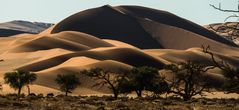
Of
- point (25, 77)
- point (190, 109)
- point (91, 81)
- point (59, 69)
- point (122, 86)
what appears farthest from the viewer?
point (59, 69)

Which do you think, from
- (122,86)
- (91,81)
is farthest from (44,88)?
(122,86)

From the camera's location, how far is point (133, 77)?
9156 centimetres

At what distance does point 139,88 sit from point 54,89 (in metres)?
52.0

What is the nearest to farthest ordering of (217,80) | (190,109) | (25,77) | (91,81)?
(190,109) → (25,77) → (91,81) → (217,80)

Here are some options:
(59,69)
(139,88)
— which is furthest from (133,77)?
(59,69)

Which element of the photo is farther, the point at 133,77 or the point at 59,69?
the point at 59,69

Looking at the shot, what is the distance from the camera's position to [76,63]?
185625 millimetres

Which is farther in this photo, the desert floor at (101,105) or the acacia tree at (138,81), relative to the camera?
the acacia tree at (138,81)

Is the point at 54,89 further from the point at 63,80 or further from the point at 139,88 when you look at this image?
the point at 139,88

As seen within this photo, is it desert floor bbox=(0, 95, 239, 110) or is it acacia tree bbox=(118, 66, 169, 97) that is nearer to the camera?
desert floor bbox=(0, 95, 239, 110)

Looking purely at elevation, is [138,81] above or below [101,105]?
above

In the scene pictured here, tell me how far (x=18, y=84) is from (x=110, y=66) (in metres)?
67.9

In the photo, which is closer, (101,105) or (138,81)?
(101,105)

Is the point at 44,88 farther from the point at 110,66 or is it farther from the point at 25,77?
the point at 110,66
